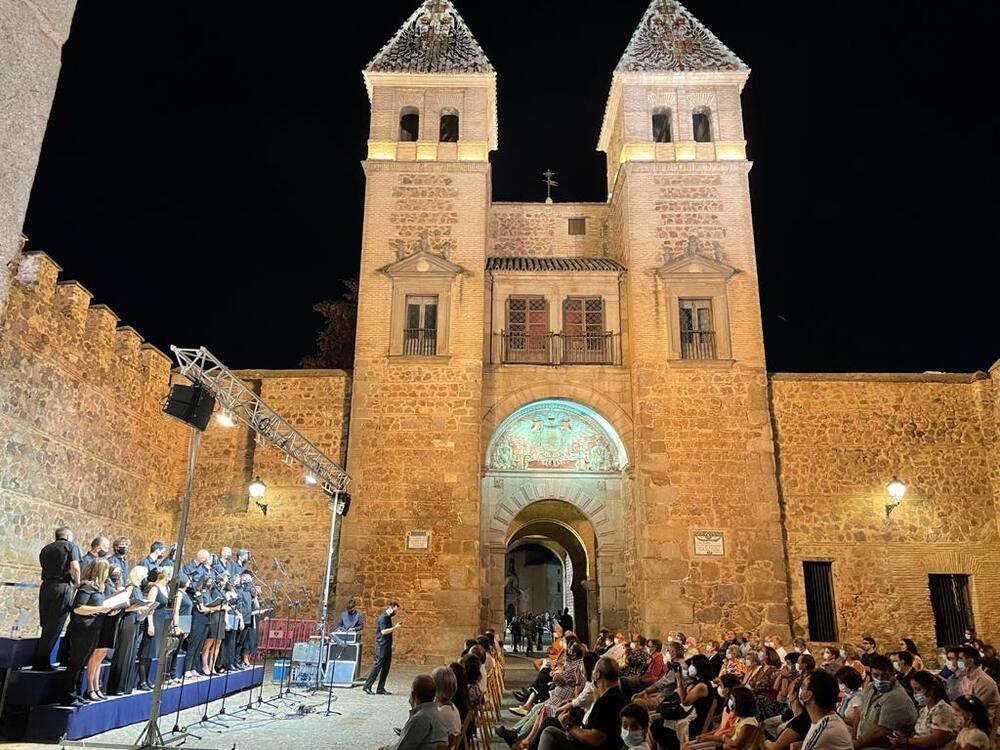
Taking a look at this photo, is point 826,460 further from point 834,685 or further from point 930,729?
point 834,685

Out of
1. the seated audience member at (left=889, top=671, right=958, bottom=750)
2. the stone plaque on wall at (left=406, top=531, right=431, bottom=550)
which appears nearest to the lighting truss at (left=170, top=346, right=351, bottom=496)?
the stone plaque on wall at (left=406, top=531, right=431, bottom=550)

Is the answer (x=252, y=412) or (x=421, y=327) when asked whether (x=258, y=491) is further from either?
(x=421, y=327)

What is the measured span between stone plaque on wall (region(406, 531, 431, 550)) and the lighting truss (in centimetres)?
160

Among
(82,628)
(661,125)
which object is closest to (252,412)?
(82,628)

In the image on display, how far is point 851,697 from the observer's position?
6.59m

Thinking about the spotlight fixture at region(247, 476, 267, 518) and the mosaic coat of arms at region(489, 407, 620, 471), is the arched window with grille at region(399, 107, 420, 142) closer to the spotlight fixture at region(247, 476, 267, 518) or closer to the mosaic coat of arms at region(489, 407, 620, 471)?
the mosaic coat of arms at region(489, 407, 620, 471)

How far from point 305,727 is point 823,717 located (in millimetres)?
5352

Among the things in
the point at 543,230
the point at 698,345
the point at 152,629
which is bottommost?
the point at 152,629

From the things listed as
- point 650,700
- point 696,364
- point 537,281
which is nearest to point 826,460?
point 696,364

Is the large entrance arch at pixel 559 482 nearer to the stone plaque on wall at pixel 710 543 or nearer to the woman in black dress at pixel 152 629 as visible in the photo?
the stone plaque on wall at pixel 710 543

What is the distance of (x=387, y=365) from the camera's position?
51.6 feet

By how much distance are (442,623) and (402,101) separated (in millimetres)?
11758

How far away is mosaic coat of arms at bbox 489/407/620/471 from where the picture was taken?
53.8 ft

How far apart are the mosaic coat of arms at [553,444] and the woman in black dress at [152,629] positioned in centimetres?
864
